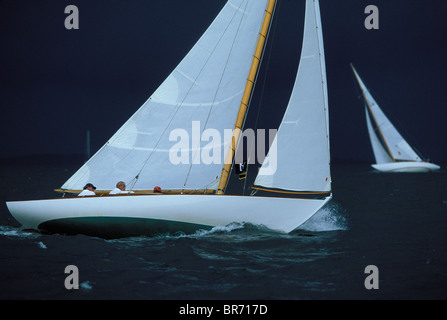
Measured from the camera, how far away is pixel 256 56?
13469mm

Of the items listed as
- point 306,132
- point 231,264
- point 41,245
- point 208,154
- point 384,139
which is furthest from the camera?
point 384,139

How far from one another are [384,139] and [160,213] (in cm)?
5614

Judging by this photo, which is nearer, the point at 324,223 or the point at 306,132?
the point at 306,132

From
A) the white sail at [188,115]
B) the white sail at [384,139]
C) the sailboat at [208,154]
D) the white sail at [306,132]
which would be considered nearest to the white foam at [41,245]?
the sailboat at [208,154]

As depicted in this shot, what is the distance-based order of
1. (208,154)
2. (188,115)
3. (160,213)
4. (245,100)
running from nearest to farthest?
(160,213) < (245,100) < (208,154) < (188,115)

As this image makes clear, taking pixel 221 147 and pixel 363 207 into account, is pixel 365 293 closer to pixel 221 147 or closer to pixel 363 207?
pixel 221 147

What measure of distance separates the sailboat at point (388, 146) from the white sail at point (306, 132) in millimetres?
45644

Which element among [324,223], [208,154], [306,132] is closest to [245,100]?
[208,154]

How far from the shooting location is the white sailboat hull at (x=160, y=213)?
11766 mm

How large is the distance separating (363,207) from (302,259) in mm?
14873

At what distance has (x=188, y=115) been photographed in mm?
13953

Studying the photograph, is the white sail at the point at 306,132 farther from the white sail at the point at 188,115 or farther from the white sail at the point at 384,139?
the white sail at the point at 384,139

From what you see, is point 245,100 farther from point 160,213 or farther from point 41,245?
point 41,245
